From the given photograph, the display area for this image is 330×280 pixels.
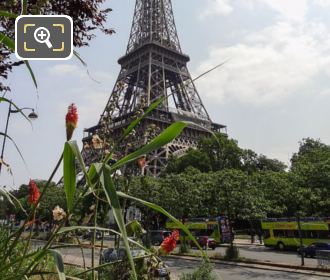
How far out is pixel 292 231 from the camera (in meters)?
30.7

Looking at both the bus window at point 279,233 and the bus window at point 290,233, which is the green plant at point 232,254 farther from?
the bus window at point 279,233

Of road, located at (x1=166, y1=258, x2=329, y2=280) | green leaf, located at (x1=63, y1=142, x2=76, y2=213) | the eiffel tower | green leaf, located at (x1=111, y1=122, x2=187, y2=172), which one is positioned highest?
the eiffel tower

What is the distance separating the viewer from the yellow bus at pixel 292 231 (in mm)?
28144

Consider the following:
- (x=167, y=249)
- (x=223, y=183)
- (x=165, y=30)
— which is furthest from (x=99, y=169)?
(x=165, y=30)

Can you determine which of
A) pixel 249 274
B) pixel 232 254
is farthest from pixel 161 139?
pixel 232 254

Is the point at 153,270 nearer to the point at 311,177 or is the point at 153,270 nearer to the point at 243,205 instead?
the point at 243,205

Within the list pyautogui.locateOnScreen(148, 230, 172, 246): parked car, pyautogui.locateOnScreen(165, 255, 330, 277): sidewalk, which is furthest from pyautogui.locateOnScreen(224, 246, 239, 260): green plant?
pyautogui.locateOnScreen(148, 230, 172, 246): parked car

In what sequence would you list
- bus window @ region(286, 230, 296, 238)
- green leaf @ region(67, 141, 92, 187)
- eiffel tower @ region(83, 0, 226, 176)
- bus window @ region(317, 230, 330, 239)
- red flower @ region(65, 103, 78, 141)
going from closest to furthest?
1. green leaf @ region(67, 141, 92, 187)
2. red flower @ region(65, 103, 78, 141)
3. bus window @ region(317, 230, 330, 239)
4. bus window @ region(286, 230, 296, 238)
5. eiffel tower @ region(83, 0, 226, 176)

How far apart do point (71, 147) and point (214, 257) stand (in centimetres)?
2456

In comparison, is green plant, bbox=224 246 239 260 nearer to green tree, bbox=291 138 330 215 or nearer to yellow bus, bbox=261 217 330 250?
green tree, bbox=291 138 330 215

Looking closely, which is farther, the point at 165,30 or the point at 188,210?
the point at 165,30

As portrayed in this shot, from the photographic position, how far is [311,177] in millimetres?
27250

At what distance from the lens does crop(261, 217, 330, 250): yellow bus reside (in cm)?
2814

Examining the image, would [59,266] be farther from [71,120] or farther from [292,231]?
[292,231]
